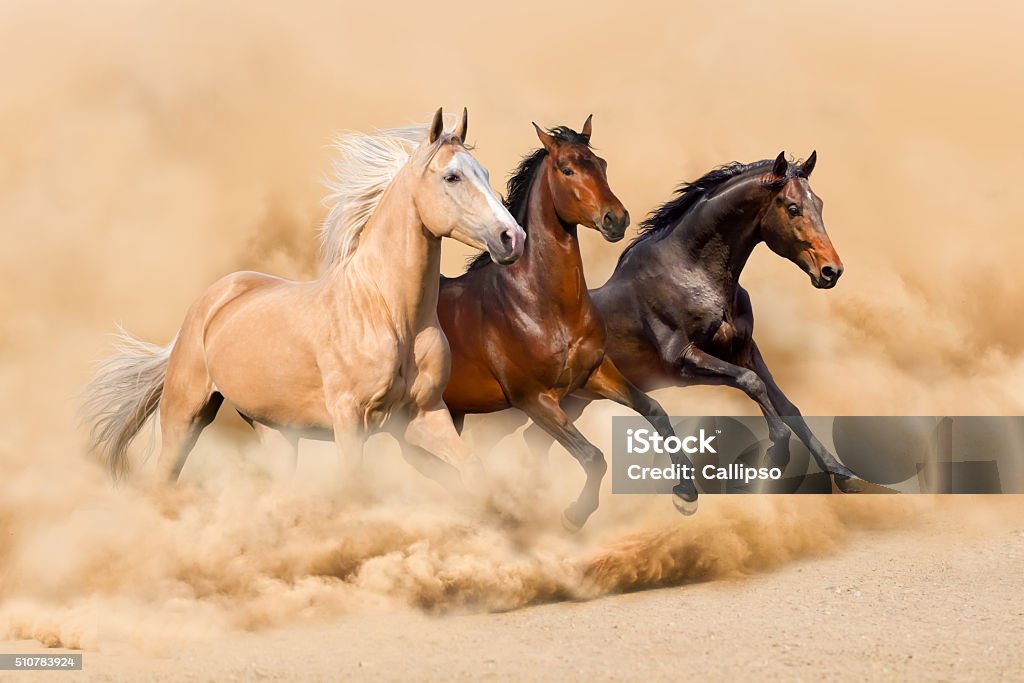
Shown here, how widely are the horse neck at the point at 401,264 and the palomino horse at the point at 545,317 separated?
1.09 m

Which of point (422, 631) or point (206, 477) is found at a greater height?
point (206, 477)

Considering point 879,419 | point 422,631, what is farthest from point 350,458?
point 879,419

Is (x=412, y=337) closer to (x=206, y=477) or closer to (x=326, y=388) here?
(x=326, y=388)

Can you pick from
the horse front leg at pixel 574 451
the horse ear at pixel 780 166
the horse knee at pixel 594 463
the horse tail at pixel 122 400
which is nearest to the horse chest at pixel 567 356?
the horse front leg at pixel 574 451

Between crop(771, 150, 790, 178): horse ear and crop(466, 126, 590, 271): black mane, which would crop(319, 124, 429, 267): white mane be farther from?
crop(771, 150, 790, 178): horse ear

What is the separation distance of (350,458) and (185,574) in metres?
1.05

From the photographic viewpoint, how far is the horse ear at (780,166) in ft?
37.3

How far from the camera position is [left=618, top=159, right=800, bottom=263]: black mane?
11.8 m

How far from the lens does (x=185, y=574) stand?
9117mm

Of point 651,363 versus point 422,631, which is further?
point 651,363

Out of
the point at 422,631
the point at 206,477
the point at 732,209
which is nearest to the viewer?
the point at 422,631

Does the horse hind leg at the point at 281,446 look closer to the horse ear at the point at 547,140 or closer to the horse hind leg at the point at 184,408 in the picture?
the horse hind leg at the point at 184,408

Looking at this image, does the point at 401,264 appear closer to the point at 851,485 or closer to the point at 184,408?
the point at 184,408

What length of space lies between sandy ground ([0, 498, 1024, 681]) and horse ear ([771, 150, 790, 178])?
258 centimetres
